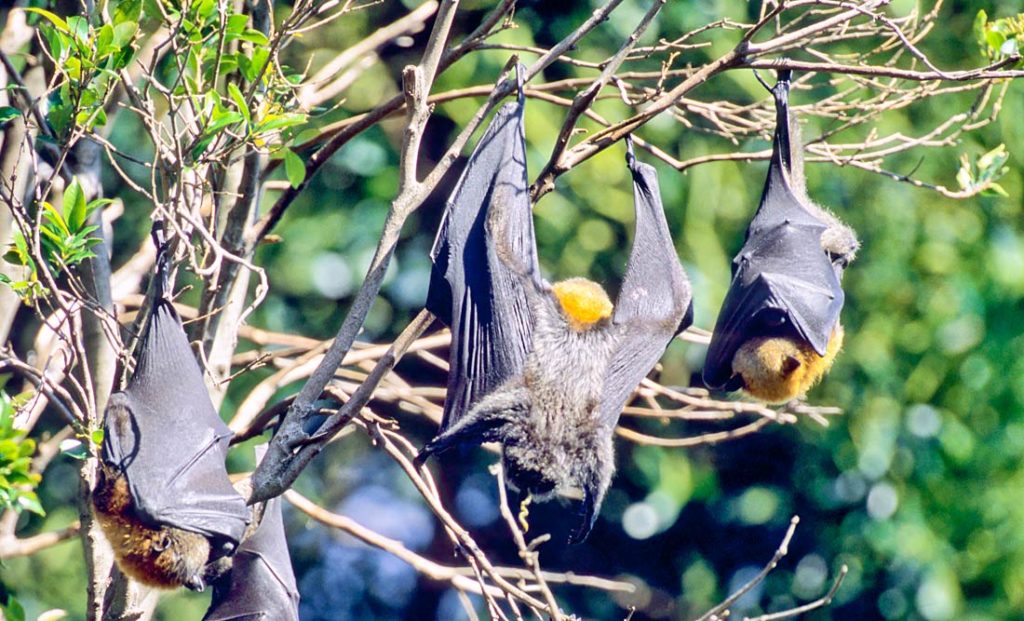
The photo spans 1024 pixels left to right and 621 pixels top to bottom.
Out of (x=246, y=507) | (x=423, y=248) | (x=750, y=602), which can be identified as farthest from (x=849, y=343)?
(x=246, y=507)

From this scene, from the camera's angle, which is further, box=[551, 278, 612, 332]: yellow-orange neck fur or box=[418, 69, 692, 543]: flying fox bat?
box=[551, 278, 612, 332]: yellow-orange neck fur

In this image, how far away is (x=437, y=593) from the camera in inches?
429

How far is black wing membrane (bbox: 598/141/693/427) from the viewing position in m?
5.06

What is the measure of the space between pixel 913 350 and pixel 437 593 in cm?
491

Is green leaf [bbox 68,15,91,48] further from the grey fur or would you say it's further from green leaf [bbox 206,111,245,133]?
the grey fur

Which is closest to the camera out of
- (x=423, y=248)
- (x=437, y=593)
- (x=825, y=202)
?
(x=825, y=202)

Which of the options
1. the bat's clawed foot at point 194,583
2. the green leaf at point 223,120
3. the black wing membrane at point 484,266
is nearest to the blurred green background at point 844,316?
the black wing membrane at point 484,266

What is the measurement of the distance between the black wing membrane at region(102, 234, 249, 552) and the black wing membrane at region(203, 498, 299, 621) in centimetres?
67

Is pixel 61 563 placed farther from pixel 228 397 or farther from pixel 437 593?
pixel 437 593

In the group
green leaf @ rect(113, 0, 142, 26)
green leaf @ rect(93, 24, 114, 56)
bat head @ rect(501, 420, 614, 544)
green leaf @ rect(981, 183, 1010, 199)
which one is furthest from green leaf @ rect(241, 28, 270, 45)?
green leaf @ rect(981, 183, 1010, 199)

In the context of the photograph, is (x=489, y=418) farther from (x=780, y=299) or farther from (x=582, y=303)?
(x=780, y=299)

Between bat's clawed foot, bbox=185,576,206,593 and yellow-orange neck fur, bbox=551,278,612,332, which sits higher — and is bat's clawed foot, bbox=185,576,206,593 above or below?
below

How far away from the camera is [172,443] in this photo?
15.6 feet

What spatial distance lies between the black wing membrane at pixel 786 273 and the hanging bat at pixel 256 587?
251 cm
